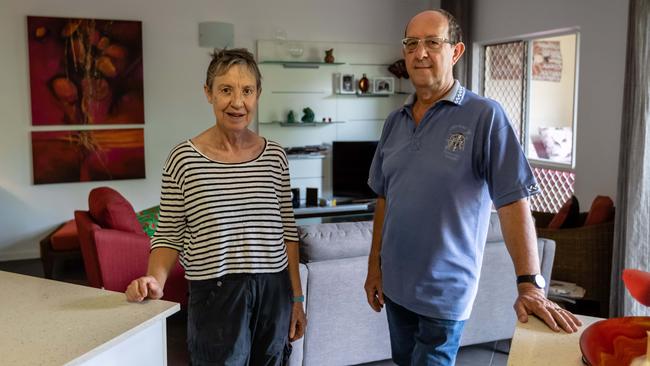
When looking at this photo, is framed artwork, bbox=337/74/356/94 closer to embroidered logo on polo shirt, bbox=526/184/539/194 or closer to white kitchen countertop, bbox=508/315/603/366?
embroidered logo on polo shirt, bbox=526/184/539/194

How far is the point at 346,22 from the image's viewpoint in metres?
6.63

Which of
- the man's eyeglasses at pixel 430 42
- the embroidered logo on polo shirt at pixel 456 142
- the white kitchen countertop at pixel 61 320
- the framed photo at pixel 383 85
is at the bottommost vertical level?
the white kitchen countertop at pixel 61 320

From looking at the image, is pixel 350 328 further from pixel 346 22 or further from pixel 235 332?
pixel 346 22

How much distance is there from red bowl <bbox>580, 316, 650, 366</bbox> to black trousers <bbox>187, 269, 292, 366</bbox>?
81cm

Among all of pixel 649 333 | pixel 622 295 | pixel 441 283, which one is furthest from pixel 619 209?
pixel 649 333

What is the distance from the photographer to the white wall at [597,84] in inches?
170

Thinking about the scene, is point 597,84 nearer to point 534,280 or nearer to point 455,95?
point 455,95

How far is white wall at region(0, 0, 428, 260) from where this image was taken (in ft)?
17.9

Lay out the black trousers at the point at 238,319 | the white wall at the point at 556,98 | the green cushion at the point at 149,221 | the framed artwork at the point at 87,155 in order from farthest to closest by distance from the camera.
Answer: the white wall at the point at 556,98 → the framed artwork at the point at 87,155 → the green cushion at the point at 149,221 → the black trousers at the point at 238,319

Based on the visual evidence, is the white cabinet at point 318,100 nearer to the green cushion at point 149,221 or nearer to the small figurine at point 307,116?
the small figurine at point 307,116

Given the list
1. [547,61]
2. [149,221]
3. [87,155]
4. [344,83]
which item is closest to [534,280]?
[149,221]

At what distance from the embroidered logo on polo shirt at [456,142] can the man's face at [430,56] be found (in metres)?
0.17

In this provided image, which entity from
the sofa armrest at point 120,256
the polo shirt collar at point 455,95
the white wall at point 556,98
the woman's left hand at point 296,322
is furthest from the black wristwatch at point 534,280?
the white wall at point 556,98

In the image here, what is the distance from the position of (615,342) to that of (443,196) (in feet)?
2.25
